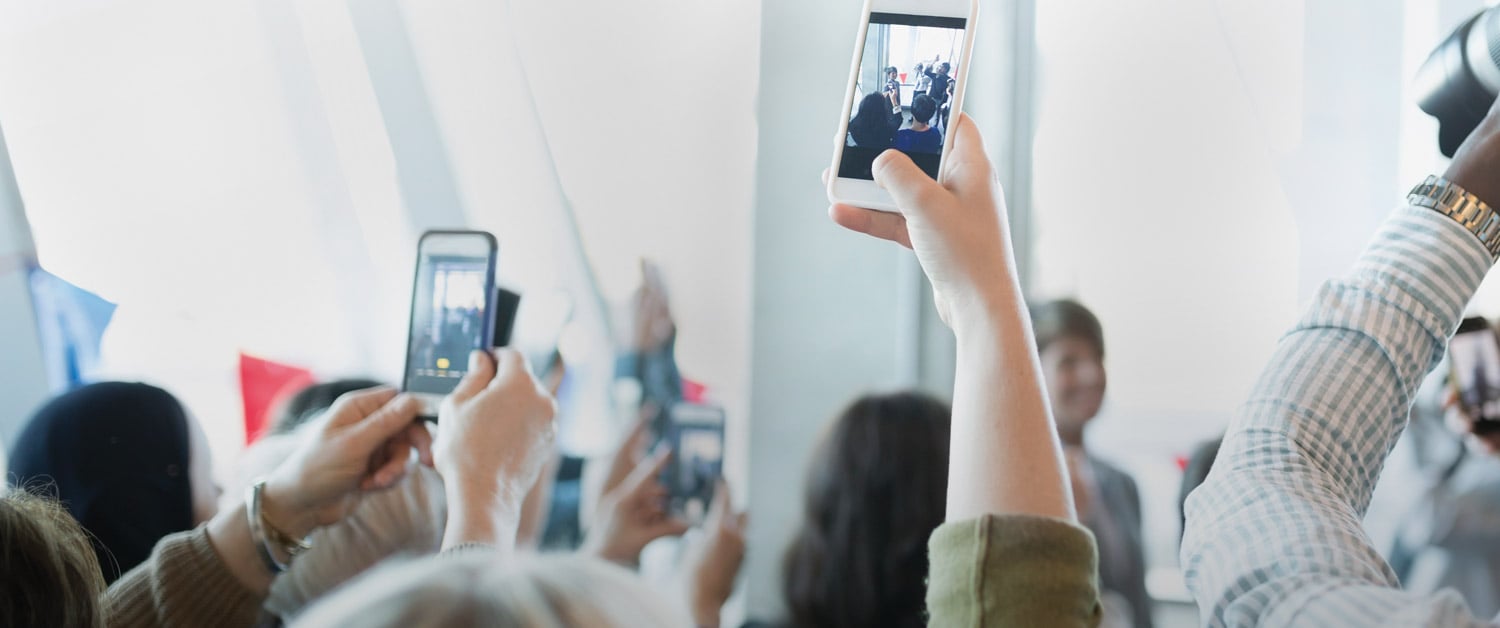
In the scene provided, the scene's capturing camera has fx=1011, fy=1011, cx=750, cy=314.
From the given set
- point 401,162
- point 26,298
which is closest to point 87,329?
point 26,298

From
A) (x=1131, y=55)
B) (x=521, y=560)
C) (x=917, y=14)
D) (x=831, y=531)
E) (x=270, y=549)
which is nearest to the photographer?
(x=521, y=560)

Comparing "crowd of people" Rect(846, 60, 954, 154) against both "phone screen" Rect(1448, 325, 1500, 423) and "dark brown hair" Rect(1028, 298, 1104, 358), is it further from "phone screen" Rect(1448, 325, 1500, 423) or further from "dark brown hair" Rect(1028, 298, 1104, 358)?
"phone screen" Rect(1448, 325, 1500, 423)

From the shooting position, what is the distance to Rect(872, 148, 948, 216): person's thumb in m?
0.62

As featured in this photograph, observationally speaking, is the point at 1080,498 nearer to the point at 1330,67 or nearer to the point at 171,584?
the point at 1330,67

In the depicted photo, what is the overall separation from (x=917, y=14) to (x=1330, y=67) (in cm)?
81

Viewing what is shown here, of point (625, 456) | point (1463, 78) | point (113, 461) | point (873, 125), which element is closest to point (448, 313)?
point (625, 456)

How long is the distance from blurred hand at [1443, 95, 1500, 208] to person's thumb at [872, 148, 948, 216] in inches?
10.9

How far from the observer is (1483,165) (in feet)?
1.79

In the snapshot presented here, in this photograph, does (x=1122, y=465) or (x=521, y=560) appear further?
(x=1122, y=465)

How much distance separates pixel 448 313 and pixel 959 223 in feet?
2.50

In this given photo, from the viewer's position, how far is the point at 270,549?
3.23ft

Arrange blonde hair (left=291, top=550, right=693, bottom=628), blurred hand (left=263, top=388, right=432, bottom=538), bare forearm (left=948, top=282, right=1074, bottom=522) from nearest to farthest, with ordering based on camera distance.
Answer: blonde hair (left=291, top=550, right=693, bottom=628), bare forearm (left=948, top=282, right=1074, bottom=522), blurred hand (left=263, top=388, right=432, bottom=538)

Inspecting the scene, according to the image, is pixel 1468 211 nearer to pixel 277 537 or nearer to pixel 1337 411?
pixel 1337 411

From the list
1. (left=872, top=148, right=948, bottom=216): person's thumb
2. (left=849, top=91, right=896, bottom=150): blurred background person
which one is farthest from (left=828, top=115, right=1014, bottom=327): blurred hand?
(left=849, top=91, right=896, bottom=150): blurred background person
